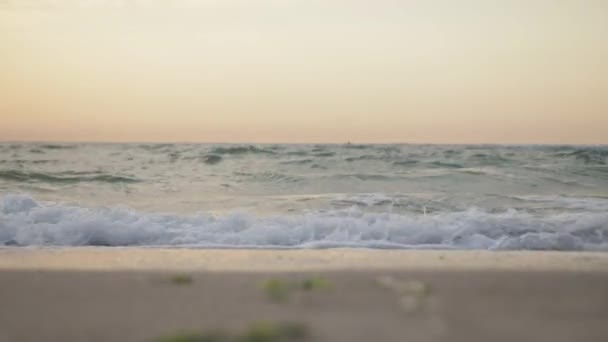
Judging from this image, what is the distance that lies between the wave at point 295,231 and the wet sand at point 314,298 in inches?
57.6

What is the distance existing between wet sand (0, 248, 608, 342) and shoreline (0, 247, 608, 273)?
20 mm

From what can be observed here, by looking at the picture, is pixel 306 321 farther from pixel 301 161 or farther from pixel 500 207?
pixel 301 161

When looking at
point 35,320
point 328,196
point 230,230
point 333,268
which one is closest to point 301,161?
point 328,196

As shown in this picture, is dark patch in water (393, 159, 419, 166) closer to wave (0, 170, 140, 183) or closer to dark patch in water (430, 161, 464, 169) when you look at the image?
dark patch in water (430, 161, 464, 169)

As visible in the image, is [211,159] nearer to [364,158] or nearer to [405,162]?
[364,158]

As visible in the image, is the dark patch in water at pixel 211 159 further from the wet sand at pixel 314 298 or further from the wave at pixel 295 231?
the wet sand at pixel 314 298

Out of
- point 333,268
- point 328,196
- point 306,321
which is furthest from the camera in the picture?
point 328,196

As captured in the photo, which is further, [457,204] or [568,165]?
[568,165]

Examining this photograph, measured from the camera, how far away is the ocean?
7418mm

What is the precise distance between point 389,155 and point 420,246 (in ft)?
46.8

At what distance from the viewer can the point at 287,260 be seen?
19.0 ft

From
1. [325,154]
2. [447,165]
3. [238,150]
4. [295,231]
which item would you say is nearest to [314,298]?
[295,231]

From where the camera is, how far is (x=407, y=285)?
420cm

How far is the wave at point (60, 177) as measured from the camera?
1471cm
